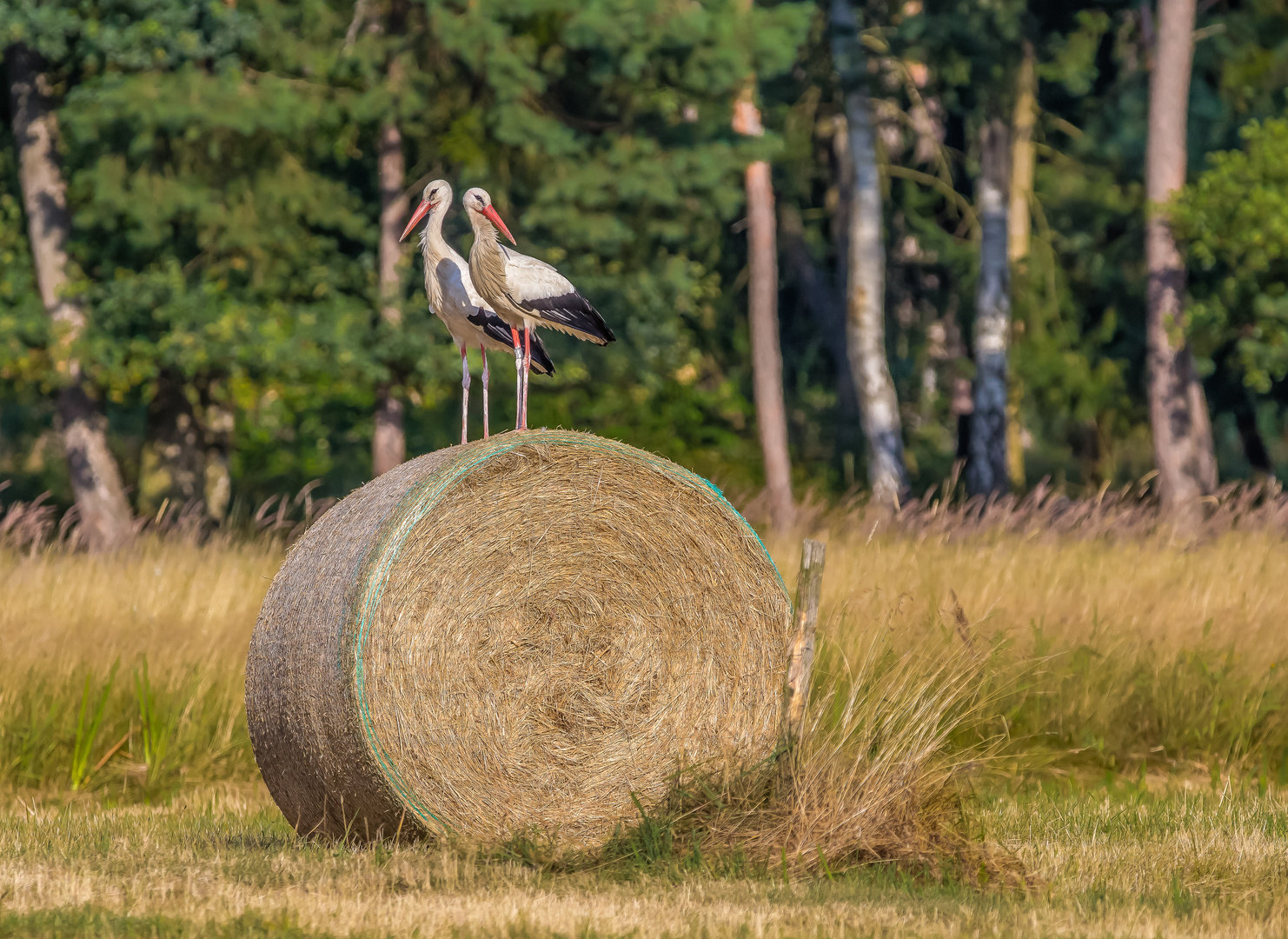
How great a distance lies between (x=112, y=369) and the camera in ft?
71.6

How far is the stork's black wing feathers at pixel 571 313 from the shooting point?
8406 millimetres

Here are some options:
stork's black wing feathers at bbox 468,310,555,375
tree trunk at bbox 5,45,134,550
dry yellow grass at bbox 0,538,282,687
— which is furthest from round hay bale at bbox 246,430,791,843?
tree trunk at bbox 5,45,134,550

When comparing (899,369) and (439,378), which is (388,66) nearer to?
(439,378)

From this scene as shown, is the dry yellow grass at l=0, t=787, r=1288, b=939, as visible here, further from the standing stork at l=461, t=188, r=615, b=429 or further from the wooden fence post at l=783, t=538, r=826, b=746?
the standing stork at l=461, t=188, r=615, b=429

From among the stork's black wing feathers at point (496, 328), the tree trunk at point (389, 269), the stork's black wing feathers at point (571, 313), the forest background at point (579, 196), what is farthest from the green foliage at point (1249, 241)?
the stork's black wing feathers at point (571, 313)

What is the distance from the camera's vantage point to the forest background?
2178cm

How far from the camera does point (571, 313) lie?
337 inches

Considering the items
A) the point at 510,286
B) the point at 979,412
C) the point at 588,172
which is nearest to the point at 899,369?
the point at 979,412

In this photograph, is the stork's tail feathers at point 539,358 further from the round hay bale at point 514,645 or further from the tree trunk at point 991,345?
the tree trunk at point 991,345

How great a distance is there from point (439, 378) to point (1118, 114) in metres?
12.0

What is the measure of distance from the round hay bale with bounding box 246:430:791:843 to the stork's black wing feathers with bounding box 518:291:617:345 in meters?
0.69

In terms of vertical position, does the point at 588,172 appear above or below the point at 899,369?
above

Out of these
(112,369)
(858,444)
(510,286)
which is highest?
(510,286)

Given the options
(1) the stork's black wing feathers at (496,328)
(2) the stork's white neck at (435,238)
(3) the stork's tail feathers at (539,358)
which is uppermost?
(2) the stork's white neck at (435,238)
